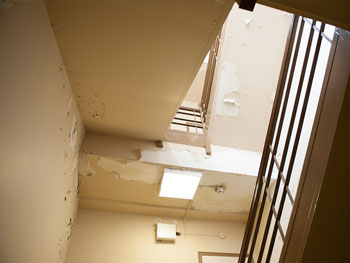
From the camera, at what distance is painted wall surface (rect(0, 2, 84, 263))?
4.25 ft

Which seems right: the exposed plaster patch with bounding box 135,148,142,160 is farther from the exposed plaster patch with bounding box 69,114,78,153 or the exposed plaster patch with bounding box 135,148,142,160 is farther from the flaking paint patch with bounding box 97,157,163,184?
the exposed plaster patch with bounding box 69,114,78,153

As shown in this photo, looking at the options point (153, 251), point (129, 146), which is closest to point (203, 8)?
point (129, 146)

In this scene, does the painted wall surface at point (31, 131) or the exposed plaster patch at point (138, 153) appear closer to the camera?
the painted wall surface at point (31, 131)

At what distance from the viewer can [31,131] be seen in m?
1.64

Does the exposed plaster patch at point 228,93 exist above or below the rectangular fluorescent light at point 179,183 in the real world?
above

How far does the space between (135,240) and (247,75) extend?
2105 mm

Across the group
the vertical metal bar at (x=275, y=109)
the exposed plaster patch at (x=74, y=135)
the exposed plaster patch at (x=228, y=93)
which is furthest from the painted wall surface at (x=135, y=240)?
the vertical metal bar at (x=275, y=109)

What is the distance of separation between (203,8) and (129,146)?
6.87ft

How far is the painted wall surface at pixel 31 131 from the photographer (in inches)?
51.1

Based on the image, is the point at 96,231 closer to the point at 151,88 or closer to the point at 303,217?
the point at 151,88

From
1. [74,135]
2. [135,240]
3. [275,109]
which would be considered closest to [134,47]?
[275,109]

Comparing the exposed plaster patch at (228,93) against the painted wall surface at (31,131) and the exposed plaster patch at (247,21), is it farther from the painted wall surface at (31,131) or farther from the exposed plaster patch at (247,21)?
the painted wall surface at (31,131)

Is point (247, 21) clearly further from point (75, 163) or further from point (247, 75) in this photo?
point (75, 163)

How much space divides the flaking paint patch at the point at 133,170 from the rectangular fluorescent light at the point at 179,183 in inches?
4.3
